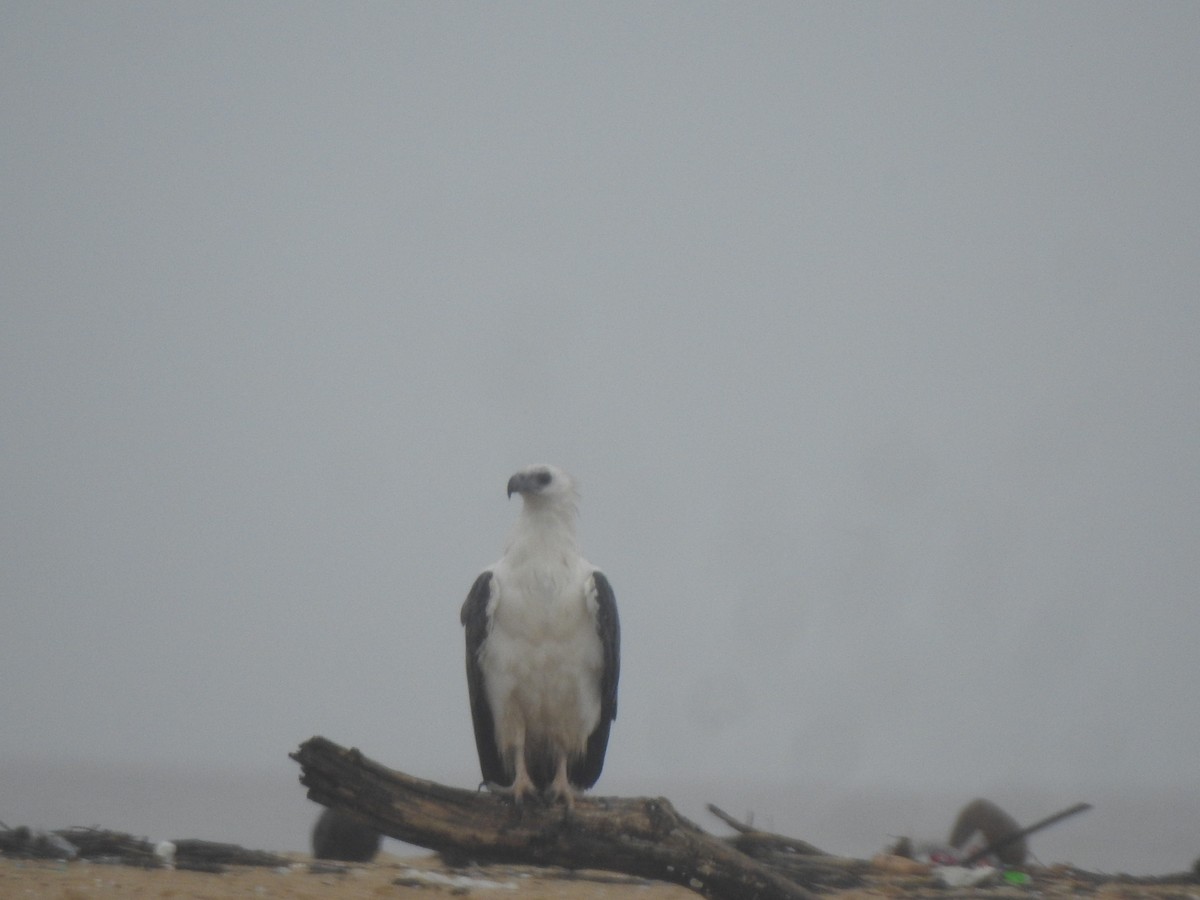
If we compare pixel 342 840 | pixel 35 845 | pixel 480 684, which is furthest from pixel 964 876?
pixel 35 845

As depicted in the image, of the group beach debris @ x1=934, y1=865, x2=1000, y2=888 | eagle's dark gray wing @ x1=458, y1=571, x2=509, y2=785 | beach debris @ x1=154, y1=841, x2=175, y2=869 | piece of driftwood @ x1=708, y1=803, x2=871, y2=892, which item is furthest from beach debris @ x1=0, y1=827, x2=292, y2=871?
beach debris @ x1=934, y1=865, x2=1000, y2=888

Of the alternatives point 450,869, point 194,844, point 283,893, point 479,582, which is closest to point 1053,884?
point 450,869

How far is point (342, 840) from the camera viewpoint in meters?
7.94

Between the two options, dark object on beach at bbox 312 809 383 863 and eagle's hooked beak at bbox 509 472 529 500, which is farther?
dark object on beach at bbox 312 809 383 863

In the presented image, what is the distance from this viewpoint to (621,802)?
4629 millimetres

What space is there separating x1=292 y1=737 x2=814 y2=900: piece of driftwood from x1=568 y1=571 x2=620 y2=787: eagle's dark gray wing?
147cm

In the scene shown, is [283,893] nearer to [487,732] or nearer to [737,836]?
[487,732]

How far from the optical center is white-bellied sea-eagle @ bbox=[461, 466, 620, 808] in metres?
6.12

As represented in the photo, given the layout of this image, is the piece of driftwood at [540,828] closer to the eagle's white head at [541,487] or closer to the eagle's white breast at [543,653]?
the eagle's white breast at [543,653]

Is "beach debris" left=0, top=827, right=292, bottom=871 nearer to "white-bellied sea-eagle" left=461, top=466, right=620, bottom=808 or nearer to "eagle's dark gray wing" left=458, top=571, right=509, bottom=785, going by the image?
"eagle's dark gray wing" left=458, top=571, right=509, bottom=785

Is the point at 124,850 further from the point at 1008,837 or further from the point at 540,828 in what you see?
the point at 1008,837

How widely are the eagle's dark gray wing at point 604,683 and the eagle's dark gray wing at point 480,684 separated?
0.46 metres

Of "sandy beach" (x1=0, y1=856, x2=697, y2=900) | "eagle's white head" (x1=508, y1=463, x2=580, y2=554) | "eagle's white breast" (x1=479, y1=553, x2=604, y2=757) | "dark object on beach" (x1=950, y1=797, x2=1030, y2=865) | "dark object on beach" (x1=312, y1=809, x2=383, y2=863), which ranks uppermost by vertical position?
"eagle's white head" (x1=508, y1=463, x2=580, y2=554)

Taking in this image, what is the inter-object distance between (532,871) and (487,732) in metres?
1.43
